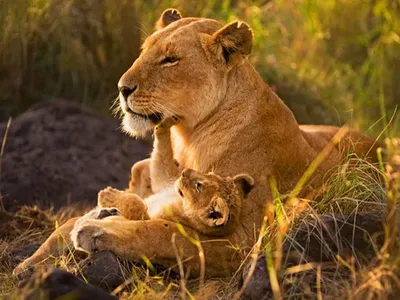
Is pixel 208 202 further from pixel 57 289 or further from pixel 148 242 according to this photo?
pixel 57 289

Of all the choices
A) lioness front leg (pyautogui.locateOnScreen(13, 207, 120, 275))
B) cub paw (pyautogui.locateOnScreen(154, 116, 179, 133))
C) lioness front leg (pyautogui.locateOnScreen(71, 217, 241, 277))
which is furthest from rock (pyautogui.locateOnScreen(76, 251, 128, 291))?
cub paw (pyautogui.locateOnScreen(154, 116, 179, 133))

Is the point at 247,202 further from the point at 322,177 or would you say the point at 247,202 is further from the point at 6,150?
the point at 6,150

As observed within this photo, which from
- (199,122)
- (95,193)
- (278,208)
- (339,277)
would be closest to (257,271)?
(339,277)

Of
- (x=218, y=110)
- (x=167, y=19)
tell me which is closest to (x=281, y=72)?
(x=167, y=19)

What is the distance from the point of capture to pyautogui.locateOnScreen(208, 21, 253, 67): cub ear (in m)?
5.04

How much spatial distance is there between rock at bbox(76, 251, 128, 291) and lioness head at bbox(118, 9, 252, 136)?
0.80m

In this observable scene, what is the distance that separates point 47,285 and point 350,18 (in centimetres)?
708

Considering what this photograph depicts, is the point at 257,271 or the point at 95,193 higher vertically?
the point at 257,271

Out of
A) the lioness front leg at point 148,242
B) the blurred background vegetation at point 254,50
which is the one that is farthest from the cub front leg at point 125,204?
the blurred background vegetation at point 254,50

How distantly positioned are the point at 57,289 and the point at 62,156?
351 cm

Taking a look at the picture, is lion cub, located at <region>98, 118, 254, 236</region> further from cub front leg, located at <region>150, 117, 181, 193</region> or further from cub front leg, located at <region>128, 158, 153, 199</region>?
cub front leg, located at <region>128, 158, 153, 199</region>

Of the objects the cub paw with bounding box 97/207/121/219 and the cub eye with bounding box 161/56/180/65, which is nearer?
the cub paw with bounding box 97/207/121/219

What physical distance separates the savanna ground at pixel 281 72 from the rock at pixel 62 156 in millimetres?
406

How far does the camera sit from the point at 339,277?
4.22 metres
